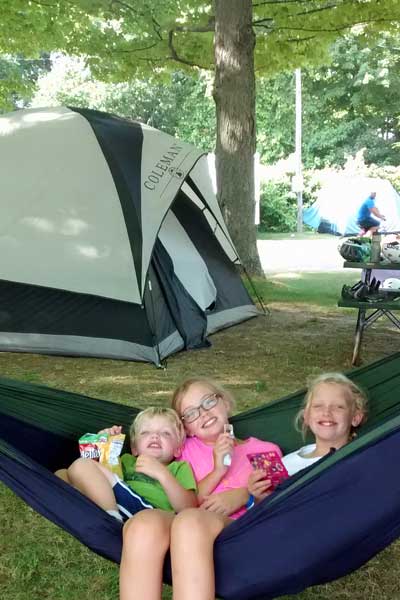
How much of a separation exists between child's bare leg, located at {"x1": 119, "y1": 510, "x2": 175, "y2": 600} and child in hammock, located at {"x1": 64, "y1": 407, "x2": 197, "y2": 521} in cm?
20

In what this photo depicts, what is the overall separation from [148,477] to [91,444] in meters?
0.22

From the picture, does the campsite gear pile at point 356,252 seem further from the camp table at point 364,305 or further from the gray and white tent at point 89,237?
the gray and white tent at point 89,237

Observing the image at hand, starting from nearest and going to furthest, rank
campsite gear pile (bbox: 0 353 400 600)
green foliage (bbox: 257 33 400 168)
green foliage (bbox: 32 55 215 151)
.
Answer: campsite gear pile (bbox: 0 353 400 600)
green foliage (bbox: 257 33 400 168)
green foliage (bbox: 32 55 215 151)

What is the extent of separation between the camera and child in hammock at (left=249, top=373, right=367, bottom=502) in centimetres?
168

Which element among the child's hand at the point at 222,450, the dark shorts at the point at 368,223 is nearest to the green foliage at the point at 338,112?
the dark shorts at the point at 368,223

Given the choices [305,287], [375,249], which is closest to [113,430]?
[375,249]

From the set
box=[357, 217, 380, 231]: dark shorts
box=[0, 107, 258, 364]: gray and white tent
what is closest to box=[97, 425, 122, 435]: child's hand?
box=[0, 107, 258, 364]: gray and white tent

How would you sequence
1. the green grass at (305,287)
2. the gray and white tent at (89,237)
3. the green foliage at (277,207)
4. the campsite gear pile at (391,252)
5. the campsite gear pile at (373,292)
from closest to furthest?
the campsite gear pile at (373,292) → the gray and white tent at (89,237) → the campsite gear pile at (391,252) → the green grass at (305,287) → the green foliage at (277,207)

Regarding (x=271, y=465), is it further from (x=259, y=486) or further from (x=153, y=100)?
(x=153, y=100)

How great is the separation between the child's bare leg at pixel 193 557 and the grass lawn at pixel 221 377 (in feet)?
1.43

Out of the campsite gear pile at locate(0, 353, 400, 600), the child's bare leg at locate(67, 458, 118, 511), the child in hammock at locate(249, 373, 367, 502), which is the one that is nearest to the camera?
the campsite gear pile at locate(0, 353, 400, 600)

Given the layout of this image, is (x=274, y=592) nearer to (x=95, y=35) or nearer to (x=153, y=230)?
(x=153, y=230)

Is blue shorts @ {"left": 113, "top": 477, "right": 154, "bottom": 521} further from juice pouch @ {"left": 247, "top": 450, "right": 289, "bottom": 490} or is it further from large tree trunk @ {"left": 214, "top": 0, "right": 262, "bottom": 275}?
large tree trunk @ {"left": 214, "top": 0, "right": 262, "bottom": 275}

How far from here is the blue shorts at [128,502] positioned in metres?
1.51
